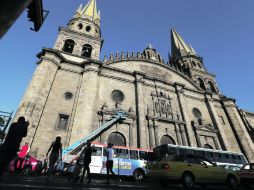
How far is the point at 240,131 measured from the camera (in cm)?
Result: 2453

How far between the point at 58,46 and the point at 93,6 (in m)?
14.8

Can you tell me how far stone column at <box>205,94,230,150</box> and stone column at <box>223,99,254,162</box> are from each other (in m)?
2.02

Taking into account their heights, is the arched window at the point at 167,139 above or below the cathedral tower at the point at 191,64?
below

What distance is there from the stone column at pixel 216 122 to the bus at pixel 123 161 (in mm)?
13775

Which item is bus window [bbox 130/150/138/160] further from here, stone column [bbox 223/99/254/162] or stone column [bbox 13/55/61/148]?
stone column [bbox 223/99/254/162]

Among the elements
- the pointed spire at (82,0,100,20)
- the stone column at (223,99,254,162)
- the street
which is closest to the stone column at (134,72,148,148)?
the street

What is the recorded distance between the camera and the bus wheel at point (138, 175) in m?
12.1

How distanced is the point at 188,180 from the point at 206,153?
10469 mm

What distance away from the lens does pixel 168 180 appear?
23.6ft

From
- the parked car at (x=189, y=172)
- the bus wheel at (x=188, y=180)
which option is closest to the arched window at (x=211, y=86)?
the parked car at (x=189, y=172)

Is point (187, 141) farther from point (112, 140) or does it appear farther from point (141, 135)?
point (112, 140)

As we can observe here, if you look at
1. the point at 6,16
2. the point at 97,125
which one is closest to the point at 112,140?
the point at 97,125

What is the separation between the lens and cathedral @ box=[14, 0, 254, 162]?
55.3 feet

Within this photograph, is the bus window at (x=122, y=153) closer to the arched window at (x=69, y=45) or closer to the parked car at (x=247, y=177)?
the parked car at (x=247, y=177)
